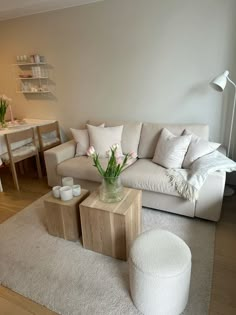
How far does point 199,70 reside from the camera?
262 centimetres

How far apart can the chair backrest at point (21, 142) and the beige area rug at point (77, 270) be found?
1026 mm

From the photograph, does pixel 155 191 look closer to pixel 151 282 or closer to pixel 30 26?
pixel 151 282

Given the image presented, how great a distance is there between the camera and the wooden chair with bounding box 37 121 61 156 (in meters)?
3.35

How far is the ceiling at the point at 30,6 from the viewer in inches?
114

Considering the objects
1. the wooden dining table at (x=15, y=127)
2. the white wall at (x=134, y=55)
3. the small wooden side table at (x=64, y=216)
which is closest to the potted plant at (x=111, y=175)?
the small wooden side table at (x=64, y=216)

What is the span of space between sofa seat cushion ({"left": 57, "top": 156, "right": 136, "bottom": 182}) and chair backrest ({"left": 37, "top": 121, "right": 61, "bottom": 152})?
31.0 inches

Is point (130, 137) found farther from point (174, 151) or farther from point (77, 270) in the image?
point (77, 270)

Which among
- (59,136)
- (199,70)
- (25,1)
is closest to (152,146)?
(199,70)

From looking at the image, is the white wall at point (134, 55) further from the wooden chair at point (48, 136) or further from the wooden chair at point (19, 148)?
the wooden chair at point (19, 148)

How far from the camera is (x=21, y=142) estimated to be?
320 centimetres

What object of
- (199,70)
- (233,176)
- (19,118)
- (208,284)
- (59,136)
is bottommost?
(208,284)

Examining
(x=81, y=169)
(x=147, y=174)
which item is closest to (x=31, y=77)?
(x=81, y=169)

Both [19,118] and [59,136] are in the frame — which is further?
[19,118]

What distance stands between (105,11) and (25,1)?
3.66 feet
